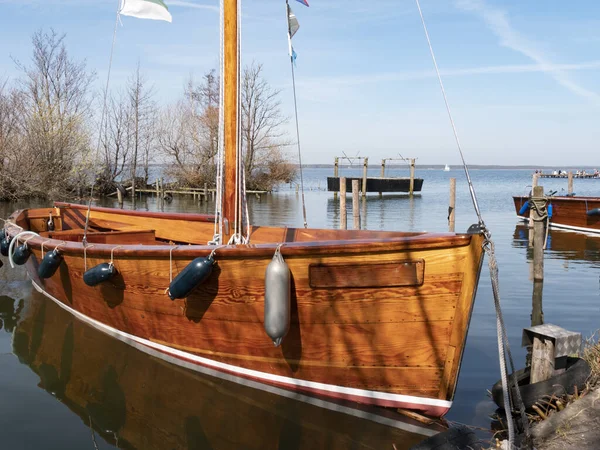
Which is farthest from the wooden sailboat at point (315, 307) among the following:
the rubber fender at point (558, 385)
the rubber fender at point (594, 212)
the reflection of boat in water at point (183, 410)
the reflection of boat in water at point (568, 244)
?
the rubber fender at point (594, 212)

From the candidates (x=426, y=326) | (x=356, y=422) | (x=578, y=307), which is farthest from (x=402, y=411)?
(x=578, y=307)

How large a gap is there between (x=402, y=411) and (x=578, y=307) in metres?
4.96

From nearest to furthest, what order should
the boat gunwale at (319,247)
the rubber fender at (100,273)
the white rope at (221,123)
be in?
the boat gunwale at (319,247) < the rubber fender at (100,273) < the white rope at (221,123)

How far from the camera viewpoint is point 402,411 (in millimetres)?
4598

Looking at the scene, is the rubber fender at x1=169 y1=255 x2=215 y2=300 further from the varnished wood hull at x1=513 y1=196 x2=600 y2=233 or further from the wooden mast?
the varnished wood hull at x1=513 y1=196 x2=600 y2=233

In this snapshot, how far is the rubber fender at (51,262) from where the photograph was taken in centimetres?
638

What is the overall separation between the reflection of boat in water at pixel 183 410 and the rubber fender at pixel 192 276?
1038 mm

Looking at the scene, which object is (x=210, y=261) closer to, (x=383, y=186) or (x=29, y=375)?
(x=29, y=375)

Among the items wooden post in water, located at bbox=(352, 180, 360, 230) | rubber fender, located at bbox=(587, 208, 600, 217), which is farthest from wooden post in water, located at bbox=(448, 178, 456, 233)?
rubber fender, located at bbox=(587, 208, 600, 217)

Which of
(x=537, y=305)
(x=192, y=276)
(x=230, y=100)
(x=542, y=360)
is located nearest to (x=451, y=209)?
(x=537, y=305)

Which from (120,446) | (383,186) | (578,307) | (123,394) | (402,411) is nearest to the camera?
(120,446)

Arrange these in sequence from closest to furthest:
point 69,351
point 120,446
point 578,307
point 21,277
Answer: point 120,446, point 69,351, point 578,307, point 21,277

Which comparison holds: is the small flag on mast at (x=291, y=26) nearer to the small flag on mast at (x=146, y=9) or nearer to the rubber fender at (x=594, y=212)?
the small flag on mast at (x=146, y=9)

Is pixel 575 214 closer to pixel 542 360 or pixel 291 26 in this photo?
pixel 291 26
